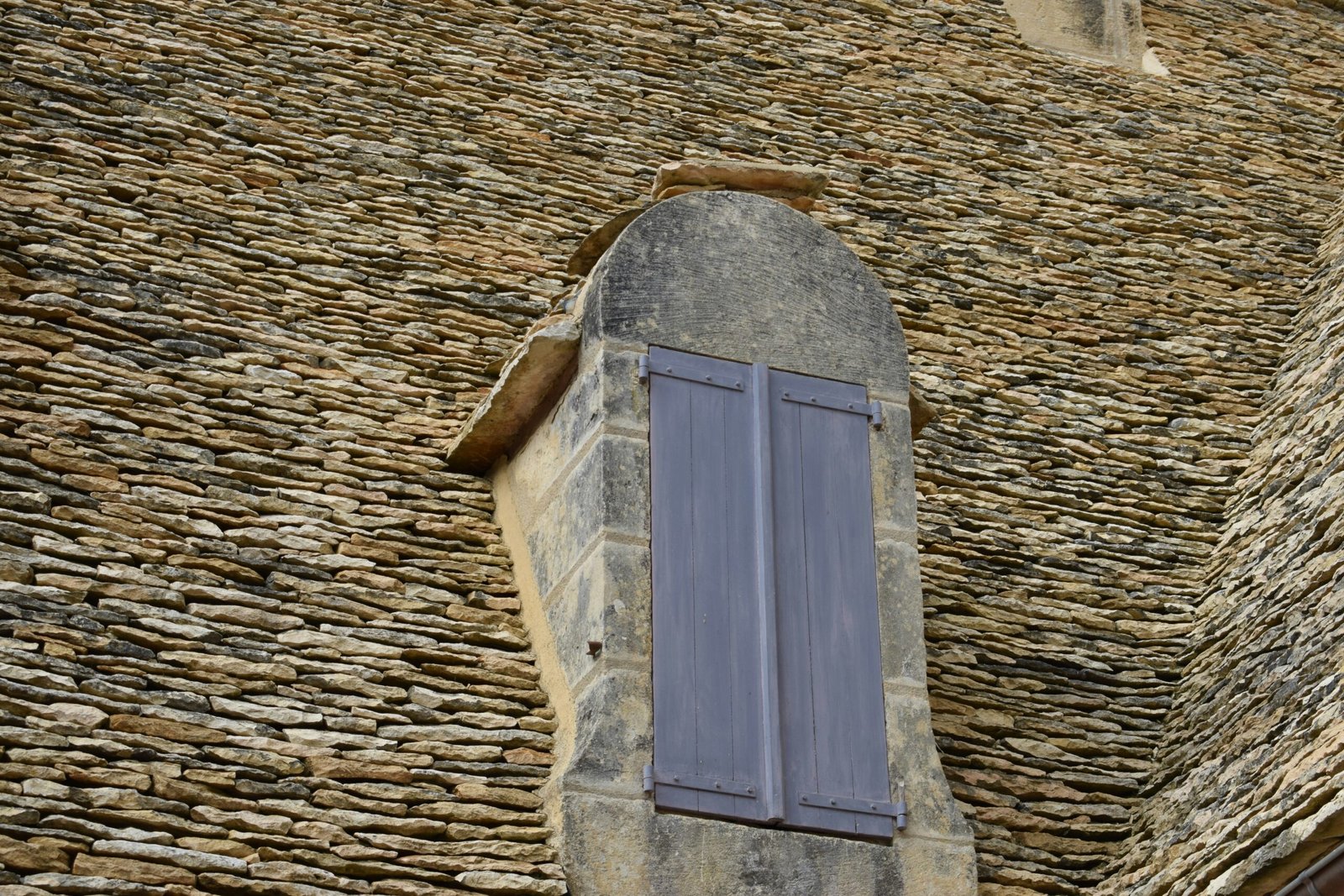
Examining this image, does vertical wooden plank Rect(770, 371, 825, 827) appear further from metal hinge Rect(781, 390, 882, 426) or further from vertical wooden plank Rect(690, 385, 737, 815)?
vertical wooden plank Rect(690, 385, 737, 815)

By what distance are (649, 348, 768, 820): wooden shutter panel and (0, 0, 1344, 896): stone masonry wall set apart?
514 millimetres

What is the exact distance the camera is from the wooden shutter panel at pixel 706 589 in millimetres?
6461

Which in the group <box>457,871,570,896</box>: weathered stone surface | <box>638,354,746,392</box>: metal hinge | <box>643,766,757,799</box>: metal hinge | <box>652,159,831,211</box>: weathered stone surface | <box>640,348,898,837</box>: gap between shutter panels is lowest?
<box>457,871,570,896</box>: weathered stone surface

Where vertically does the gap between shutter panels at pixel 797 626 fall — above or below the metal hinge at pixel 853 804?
above

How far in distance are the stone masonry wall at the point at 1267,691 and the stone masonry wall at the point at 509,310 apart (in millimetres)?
193

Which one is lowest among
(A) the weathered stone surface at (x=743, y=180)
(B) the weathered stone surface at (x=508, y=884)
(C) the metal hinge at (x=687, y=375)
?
(B) the weathered stone surface at (x=508, y=884)

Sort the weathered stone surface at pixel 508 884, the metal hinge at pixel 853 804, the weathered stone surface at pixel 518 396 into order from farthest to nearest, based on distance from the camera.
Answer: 1. the weathered stone surface at pixel 518 396
2. the metal hinge at pixel 853 804
3. the weathered stone surface at pixel 508 884

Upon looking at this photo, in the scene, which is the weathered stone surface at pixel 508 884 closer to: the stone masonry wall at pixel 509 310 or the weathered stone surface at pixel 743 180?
the stone masonry wall at pixel 509 310

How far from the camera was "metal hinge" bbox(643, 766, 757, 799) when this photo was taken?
6.33 m

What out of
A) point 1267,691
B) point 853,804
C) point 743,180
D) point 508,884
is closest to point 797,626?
point 853,804

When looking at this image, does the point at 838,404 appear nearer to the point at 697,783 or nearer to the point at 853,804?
the point at 853,804

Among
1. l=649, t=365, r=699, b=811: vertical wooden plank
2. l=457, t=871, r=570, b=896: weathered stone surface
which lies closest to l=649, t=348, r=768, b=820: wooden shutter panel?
l=649, t=365, r=699, b=811: vertical wooden plank

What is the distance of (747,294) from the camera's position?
7543mm

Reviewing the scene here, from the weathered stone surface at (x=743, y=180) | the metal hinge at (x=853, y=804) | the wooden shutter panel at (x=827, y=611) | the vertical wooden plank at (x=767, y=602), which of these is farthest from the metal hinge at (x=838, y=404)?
the metal hinge at (x=853, y=804)
